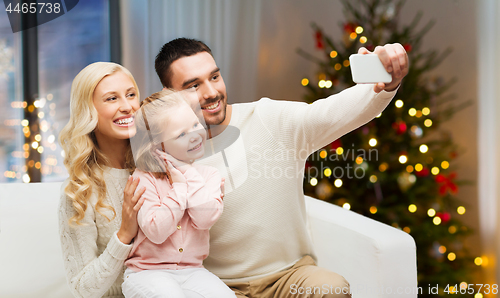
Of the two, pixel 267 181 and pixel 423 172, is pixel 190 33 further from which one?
pixel 423 172

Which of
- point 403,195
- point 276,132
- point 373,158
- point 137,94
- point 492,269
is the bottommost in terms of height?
point 492,269

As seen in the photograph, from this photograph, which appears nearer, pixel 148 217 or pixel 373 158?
pixel 148 217

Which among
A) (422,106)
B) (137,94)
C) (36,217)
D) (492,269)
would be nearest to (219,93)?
(137,94)

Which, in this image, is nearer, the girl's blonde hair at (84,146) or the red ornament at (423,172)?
the girl's blonde hair at (84,146)

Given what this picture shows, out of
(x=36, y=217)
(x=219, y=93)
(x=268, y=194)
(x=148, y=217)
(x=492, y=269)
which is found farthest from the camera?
(x=492, y=269)

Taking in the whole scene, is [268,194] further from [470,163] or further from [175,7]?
[470,163]

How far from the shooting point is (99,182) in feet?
2.96

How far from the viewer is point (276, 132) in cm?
105

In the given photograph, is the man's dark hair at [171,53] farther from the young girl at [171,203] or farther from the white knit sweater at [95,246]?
the white knit sweater at [95,246]

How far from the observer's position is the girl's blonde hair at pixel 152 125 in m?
0.82

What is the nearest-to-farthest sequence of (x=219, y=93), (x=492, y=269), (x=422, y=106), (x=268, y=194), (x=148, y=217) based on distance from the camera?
1. (x=148, y=217)
2. (x=219, y=93)
3. (x=268, y=194)
4. (x=422, y=106)
5. (x=492, y=269)

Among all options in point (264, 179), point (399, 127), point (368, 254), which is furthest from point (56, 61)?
point (399, 127)

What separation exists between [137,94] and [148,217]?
0.89ft

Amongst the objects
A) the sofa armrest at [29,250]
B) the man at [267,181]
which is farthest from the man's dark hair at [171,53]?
the sofa armrest at [29,250]
